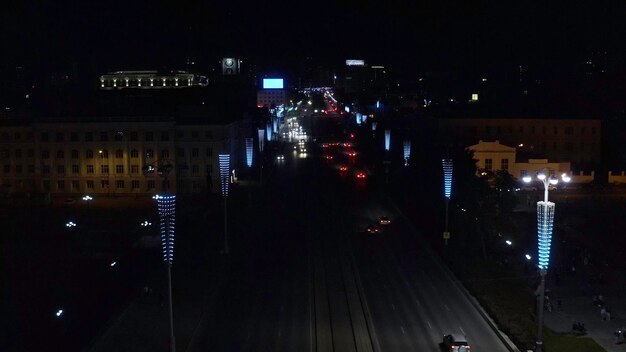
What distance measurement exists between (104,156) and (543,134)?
3233cm

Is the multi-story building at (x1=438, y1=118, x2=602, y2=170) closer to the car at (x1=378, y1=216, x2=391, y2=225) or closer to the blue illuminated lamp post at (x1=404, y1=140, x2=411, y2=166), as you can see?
the blue illuminated lamp post at (x1=404, y1=140, x2=411, y2=166)

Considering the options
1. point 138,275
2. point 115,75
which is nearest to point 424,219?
point 138,275

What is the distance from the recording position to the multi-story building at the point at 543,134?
57656 mm

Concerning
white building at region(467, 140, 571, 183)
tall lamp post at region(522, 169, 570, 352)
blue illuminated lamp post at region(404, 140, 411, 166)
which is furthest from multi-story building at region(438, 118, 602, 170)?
tall lamp post at region(522, 169, 570, 352)

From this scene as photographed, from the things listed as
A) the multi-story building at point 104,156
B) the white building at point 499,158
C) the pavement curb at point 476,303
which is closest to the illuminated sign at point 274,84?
the multi-story building at point 104,156

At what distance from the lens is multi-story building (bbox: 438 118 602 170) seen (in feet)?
189

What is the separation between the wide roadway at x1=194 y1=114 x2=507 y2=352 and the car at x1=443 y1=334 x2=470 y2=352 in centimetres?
49

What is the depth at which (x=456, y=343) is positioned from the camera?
1880 cm

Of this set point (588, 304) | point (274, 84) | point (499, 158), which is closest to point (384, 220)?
point (588, 304)

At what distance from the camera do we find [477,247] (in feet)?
104

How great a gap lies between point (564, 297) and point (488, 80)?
4539 inches

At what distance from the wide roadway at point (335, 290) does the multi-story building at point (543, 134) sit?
61.5 ft

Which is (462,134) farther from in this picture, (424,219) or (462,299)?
(462,299)

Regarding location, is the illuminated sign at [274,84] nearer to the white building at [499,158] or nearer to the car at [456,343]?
the white building at [499,158]
